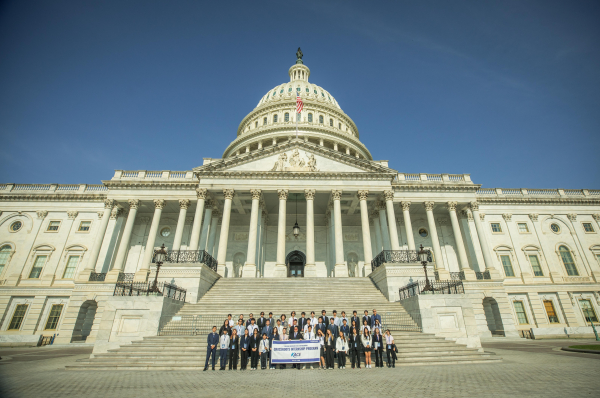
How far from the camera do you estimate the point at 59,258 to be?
32906 mm

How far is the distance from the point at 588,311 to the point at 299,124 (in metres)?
42.5

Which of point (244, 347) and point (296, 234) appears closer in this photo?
point (244, 347)

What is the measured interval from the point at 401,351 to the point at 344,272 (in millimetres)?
13512

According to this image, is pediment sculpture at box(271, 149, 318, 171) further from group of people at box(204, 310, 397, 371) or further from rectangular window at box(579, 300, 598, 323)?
rectangular window at box(579, 300, 598, 323)

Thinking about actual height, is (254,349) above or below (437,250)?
below

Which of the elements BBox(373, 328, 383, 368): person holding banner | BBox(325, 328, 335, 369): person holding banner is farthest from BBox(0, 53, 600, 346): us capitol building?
BBox(325, 328, 335, 369): person holding banner

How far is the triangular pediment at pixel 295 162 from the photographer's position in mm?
29625

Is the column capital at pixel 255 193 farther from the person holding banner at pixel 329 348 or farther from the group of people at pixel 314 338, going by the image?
the person holding banner at pixel 329 348

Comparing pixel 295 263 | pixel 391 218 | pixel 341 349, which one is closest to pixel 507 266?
pixel 391 218

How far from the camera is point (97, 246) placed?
30297mm

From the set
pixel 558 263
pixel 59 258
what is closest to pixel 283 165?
pixel 59 258

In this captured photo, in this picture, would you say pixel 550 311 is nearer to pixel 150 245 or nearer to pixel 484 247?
pixel 484 247

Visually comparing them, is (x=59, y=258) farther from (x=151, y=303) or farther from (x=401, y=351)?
(x=401, y=351)

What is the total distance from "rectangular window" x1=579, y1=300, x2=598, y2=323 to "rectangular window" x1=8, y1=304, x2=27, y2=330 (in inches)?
2282
